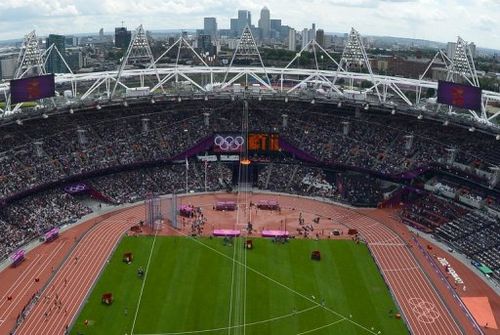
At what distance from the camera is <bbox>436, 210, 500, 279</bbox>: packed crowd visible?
5728 cm

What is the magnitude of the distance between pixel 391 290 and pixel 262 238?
55.8 ft

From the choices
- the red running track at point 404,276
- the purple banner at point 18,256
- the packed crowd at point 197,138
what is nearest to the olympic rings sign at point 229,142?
the packed crowd at point 197,138

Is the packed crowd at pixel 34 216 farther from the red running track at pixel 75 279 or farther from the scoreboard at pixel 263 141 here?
the scoreboard at pixel 263 141

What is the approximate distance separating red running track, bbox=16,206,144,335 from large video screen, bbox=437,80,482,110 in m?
43.8

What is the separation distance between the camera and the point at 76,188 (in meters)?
71.9

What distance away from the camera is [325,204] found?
245ft

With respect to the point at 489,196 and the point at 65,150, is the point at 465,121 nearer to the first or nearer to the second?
the point at 489,196

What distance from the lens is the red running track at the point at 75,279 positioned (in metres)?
44.1

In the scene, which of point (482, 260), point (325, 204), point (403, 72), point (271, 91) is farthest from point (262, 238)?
point (403, 72)

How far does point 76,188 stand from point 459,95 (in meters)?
53.1

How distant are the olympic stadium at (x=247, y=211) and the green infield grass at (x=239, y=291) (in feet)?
0.64

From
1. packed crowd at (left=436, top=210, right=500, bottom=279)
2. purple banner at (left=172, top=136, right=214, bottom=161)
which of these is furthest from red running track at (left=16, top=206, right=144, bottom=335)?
packed crowd at (left=436, top=210, right=500, bottom=279)

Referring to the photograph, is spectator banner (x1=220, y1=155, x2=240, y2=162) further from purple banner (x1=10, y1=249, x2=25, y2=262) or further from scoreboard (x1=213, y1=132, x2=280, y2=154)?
purple banner (x1=10, y1=249, x2=25, y2=262)

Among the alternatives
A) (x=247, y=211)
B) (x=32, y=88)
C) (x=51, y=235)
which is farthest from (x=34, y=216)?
(x=247, y=211)
